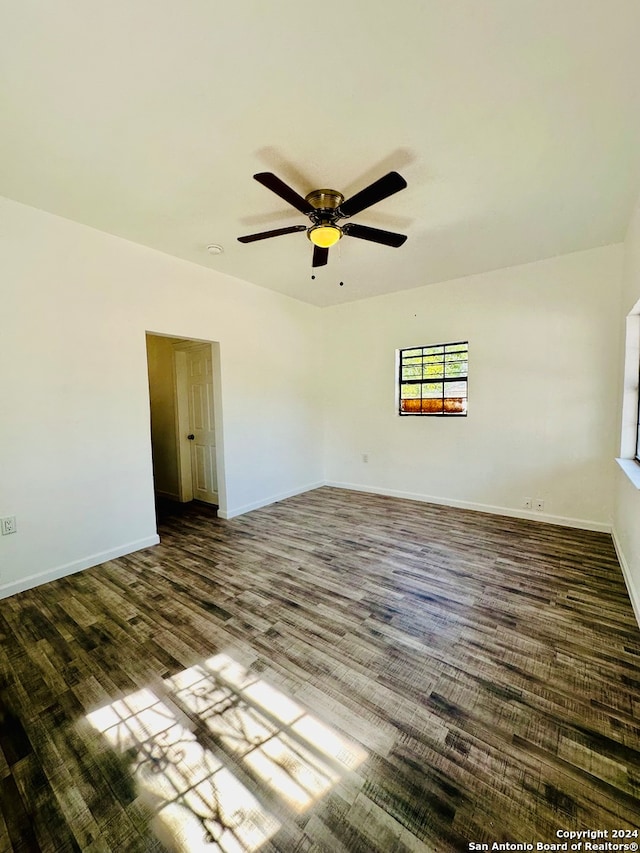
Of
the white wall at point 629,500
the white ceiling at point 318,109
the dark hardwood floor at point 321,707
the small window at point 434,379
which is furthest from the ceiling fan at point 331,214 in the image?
the dark hardwood floor at point 321,707

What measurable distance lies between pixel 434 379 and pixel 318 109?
11.3 ft

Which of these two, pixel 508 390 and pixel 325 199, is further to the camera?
pixel 508 390

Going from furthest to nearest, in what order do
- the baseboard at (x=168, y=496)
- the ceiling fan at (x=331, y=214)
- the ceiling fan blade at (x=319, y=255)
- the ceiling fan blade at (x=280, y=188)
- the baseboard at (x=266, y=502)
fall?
the baseboard at (x=168, y=496), the baseboard at (x=266, y=502), the ceiling fan blade at (x=319, y=255), the ceiling fan at (x=331, y=214), the ceiling fan blade at (x=280, y=188)

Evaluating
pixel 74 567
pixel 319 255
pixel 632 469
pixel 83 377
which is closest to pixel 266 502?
pixel 74 567

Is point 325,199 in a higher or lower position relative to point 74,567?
higher

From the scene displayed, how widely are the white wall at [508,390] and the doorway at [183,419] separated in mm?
2151

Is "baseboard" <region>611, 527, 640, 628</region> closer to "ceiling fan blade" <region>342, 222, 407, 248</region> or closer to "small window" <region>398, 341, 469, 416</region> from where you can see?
"small window" <region>398, 341, 469, 416</region>

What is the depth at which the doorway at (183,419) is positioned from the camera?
4.77 m

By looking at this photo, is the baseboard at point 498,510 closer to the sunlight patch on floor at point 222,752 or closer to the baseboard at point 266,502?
the baseboard at point 266,502

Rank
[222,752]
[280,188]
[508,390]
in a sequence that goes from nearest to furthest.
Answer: [222,752]
[280,188]
[508,390]

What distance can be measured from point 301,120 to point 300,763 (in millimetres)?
2943

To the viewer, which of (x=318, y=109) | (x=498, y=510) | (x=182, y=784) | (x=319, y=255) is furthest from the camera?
(x=498, y=510)

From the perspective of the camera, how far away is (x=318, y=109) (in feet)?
5.77

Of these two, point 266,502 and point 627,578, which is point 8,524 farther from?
point 627,578
